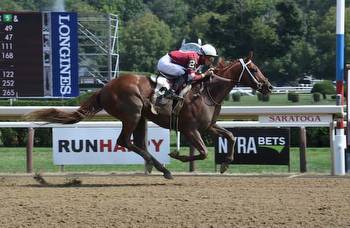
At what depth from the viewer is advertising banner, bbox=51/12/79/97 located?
19750 millimetres

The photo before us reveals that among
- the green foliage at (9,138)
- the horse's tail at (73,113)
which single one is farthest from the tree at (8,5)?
the horse's tail at (73,113)

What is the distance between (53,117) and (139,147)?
48.7 inches

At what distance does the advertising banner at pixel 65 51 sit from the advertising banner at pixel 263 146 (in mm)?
7953

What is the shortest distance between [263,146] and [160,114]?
2474 mm

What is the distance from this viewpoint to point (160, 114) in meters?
10.8

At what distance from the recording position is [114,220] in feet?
24.9

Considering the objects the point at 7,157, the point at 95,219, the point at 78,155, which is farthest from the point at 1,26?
the point at 95,219

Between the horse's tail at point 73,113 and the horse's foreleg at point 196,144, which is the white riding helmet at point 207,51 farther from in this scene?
the horse's tail at point 73,113

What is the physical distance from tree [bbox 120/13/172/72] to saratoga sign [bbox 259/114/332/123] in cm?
4854

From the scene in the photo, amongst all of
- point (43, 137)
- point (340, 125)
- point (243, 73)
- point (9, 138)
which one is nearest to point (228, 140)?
point (243, 73)

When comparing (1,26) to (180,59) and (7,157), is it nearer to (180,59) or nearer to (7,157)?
(7,157)

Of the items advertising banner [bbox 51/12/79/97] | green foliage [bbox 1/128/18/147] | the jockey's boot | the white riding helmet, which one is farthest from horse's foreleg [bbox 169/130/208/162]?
advertising banner [bbox 51/12/79/97]

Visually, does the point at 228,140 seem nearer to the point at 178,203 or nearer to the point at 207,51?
the point at 207,51

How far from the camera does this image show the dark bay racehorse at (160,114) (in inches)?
421
